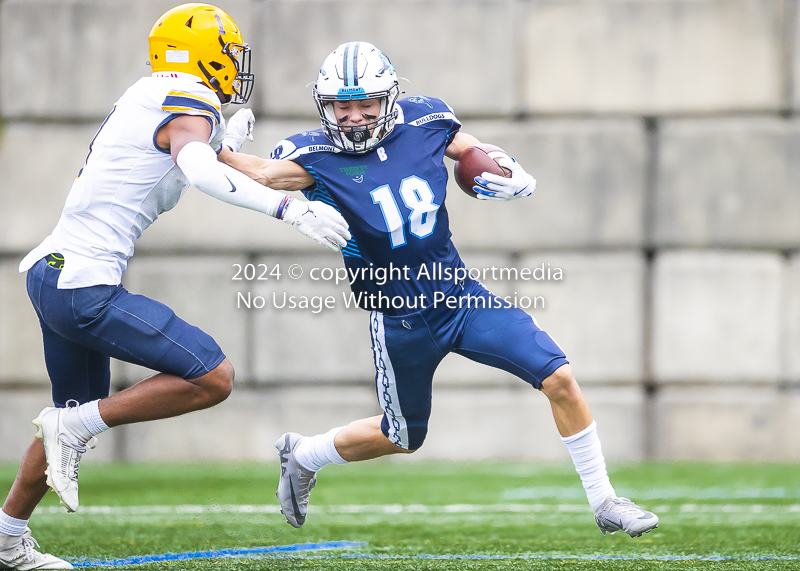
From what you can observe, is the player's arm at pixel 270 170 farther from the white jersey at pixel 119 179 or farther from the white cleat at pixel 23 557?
the white cleat at pixel 23 557

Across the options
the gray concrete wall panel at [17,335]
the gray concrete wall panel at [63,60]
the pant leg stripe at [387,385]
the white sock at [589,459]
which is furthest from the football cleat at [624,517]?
the gray concrete wall panel at [63,60]

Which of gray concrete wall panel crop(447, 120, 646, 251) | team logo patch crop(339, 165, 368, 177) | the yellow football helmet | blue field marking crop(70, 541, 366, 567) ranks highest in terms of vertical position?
the yellow football helmet

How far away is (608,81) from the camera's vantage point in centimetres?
612

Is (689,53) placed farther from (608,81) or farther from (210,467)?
(210,467)

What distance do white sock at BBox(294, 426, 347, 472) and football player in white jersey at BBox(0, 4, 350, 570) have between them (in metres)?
0.72

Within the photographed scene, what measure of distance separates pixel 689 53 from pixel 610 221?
123cm

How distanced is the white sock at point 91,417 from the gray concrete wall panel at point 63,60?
12.2 feet

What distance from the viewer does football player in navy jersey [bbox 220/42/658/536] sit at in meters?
3.16

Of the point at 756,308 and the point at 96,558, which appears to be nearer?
the point at 96,558

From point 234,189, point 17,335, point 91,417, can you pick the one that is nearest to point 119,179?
point 234,189

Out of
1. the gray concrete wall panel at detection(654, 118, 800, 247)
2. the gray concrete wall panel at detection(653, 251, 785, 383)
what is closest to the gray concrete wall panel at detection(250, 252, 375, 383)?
the gray concrete wall panel at detection(653, 251, 785, 383)

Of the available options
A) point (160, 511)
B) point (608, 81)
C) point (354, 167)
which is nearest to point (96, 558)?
point (160, 511)

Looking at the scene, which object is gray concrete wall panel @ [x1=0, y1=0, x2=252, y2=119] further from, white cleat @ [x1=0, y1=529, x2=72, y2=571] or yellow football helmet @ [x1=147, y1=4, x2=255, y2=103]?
white cleat @ [x1=0, y1=529, x2=72, y2=571]

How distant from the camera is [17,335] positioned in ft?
20.2
